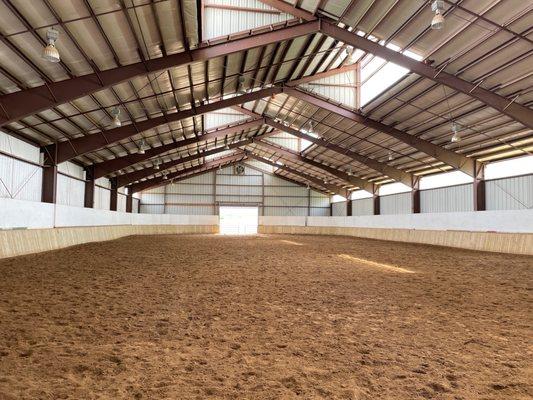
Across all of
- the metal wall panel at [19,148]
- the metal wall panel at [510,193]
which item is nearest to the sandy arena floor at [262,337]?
the metal wall panel at [19,148]

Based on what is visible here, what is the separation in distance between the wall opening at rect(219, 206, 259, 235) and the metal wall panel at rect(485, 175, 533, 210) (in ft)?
87.7

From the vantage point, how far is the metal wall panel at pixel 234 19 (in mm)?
14461

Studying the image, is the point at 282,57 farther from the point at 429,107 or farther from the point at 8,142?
the point at 8,142

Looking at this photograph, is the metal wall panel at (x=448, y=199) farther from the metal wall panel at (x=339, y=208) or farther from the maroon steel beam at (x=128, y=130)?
the maroon steel beam at (x=128, y=130)

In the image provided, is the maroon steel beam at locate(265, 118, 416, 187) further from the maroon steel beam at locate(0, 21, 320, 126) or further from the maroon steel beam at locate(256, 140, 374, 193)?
the maroon steel beam at locate(0, 21, 320, 126)

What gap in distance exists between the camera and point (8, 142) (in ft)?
60.4

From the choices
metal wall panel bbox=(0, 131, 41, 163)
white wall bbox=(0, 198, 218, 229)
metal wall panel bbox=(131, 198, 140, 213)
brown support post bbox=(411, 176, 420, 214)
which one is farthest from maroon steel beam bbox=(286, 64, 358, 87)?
metal wall panel bbox=(131, 198, 140, 213)

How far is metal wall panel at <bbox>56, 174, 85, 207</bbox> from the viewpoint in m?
24.9

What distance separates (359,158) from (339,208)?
16.2 metres

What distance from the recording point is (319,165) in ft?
120

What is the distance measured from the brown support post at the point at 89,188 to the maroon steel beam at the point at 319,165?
13810 mm

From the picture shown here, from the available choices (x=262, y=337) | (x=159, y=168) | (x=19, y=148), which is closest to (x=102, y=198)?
(x=159, y=168)

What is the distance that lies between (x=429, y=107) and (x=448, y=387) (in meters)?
18.0

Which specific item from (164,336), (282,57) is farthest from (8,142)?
(164,336)
